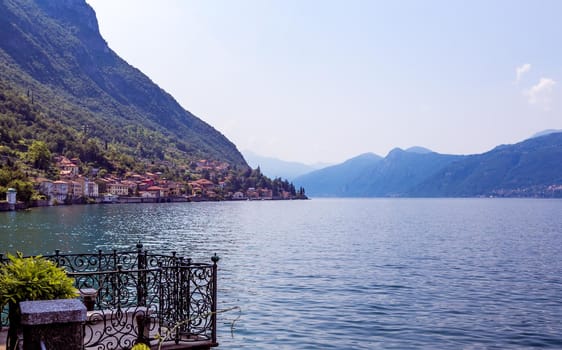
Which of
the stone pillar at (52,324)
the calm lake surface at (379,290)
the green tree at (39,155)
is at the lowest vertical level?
Answer: the calm lake surface at (379,290)

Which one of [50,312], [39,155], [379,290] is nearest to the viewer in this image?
[50,312]

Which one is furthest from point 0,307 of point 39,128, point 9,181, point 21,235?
point 39,128

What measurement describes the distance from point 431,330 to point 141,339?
11459 mm

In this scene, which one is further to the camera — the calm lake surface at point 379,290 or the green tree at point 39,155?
the green tree at point 39,155

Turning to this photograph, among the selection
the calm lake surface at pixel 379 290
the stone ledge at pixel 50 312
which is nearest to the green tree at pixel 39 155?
the calm lake surface at pixel 379 290

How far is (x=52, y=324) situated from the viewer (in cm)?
→ 700

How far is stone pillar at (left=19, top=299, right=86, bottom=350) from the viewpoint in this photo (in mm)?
6891

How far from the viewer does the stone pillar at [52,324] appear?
22.6 ft

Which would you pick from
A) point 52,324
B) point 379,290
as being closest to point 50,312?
point 52,324

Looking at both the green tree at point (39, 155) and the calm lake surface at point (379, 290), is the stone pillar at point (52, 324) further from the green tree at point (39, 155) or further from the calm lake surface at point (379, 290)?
the green tree at point (39, 155)

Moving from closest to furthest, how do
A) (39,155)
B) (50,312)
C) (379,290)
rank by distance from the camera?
1. (50,312)
2. (379,290)
3. (39,155)

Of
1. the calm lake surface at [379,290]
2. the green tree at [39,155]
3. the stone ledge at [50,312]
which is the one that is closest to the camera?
the stone ledge at [50,312]

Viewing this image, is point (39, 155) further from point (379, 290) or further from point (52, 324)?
point (52, 324)

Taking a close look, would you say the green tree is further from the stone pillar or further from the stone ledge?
the stone pillar
